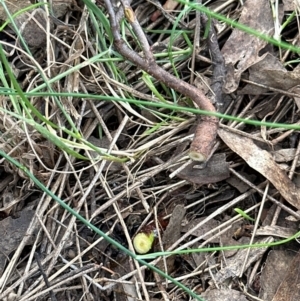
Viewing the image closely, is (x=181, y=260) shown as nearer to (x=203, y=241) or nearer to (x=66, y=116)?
(x=203, y=241)

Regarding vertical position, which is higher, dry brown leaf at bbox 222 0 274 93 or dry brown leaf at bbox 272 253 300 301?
dry brown leaf at bbox 222 0 274 93

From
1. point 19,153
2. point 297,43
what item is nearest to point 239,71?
point 297,43

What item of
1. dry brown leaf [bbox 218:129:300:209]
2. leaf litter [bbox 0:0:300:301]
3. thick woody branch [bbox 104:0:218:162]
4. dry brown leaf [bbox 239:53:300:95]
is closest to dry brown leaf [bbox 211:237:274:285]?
leaf litter [bbox 0:0:300:301]

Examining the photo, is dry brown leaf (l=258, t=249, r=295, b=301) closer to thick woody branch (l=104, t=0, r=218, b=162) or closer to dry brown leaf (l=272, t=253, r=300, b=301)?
dry brown leaf (l=272, t=253, r=300, b=301)

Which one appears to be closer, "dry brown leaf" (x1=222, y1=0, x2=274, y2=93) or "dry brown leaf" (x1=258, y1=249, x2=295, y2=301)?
"dry brown leaf" (x1=258, y1=249, x2=295, y2=301)

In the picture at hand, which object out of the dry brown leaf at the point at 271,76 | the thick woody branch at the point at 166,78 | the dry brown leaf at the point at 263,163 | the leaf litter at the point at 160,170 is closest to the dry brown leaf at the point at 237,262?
the leaf litter at the point at 160,170

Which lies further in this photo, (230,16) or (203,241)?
(230,16)

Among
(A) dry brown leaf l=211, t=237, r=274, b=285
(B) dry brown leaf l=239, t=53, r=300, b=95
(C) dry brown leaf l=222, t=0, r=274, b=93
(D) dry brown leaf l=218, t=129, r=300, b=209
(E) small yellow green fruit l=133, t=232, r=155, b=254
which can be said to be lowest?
(A) dry brown leaf l=211, t=237, r=274, b=285

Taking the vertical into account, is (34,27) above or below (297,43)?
above
